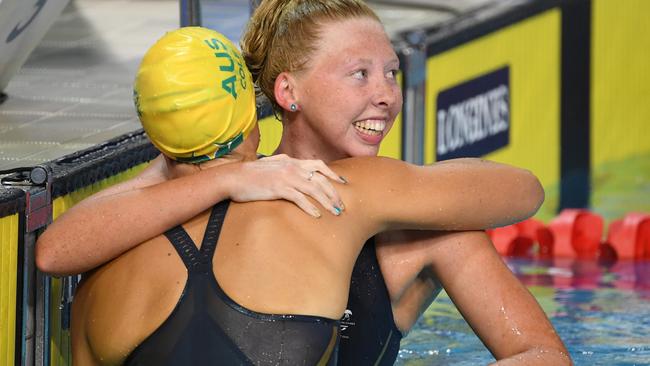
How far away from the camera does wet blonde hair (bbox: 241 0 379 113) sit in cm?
289

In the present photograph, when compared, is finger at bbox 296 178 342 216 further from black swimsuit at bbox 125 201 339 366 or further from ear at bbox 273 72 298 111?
ear at bbox 273 72 298 111

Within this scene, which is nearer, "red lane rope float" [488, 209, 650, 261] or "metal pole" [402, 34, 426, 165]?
"metal pole" [402, 34, 426, 165]

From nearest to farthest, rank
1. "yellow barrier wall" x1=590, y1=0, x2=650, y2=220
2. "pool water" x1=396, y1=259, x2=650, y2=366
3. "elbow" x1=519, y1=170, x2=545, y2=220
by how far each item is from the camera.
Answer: "elbow" x1=519, y1=170, x2=545, y2=220
"pool water" x1=396, y1=259, x2=650, y2=366
"yellow barrier wall" x1=590, y1=0, x2=650, y2=220

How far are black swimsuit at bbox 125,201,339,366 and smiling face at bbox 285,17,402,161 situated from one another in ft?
1.64

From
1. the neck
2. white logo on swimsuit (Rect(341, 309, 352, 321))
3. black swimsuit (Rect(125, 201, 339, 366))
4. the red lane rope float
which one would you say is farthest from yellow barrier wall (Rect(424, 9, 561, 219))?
black swimsuit (Rect(125, 201, 339, 366))

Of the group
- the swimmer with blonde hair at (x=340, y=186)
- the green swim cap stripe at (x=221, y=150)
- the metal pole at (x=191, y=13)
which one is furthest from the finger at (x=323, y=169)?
the metal pole at (x=191, y=13)

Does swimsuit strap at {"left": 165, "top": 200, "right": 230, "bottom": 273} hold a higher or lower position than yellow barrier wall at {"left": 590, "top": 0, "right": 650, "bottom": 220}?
higher

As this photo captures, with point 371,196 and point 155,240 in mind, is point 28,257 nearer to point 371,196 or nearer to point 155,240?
point 155,240

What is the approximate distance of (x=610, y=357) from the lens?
4512 mm

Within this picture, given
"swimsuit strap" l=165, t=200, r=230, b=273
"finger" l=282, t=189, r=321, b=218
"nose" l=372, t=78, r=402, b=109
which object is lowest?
"swimsuit strap" l=165, t=200, r=230, b=273

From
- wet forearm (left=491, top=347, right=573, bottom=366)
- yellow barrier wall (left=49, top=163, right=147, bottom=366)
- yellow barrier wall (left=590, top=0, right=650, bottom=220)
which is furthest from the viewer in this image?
yellow barrier wall (left=590, top=0, right=650, bottom=220)

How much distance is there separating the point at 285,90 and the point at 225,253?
562mm

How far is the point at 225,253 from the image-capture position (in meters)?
2.52

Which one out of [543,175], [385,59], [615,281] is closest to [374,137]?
[385,59]
